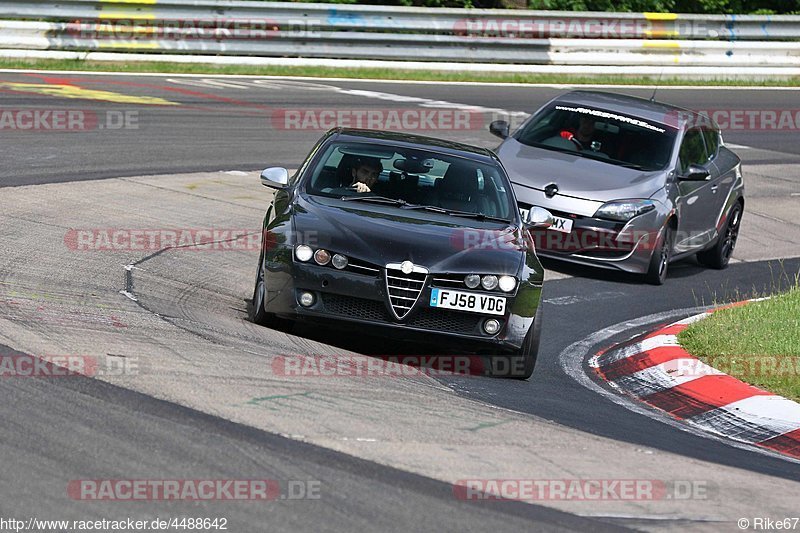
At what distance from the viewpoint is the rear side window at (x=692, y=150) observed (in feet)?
44.0

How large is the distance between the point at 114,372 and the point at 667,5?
28615mm

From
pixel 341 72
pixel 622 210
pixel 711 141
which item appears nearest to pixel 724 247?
pixel 711 141

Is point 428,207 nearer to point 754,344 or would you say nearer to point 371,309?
point 371,309

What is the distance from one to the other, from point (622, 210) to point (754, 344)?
3371mm

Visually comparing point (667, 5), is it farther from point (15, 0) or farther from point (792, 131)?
point (15, 0)

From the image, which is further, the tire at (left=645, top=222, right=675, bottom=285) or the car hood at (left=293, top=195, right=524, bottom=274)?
the tire at (left=645, top=222, right=675, bottom=285)

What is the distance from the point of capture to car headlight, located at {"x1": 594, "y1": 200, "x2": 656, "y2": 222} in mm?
12359

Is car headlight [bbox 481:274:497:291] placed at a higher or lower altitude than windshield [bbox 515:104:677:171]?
lower

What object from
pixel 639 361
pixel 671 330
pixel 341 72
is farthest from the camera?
pixel 341 72

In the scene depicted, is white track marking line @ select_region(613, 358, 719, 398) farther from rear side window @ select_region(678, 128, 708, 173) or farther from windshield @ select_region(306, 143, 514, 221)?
rear side window @ select_region(678, 128, 708, 173)

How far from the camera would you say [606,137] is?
530 inches

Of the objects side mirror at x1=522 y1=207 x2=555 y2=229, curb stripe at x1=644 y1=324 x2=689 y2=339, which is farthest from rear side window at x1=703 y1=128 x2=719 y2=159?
side mirror at x1=522 y1=207 x2=555 y2=229

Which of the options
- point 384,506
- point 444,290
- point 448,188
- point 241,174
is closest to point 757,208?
point 241,174

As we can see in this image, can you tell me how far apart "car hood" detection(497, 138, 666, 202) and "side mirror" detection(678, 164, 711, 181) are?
25cm
